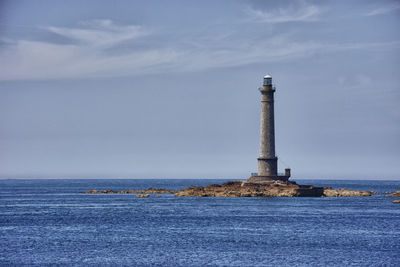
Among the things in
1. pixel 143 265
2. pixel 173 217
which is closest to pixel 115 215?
pixel 173 217

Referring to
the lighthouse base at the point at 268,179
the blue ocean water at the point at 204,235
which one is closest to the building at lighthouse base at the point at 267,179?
the lighthouse base at the point at 268,179

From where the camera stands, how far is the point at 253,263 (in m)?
38.3

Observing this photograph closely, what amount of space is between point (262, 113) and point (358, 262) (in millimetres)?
50739

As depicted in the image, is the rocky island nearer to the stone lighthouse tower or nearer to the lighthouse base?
the lighthouse base

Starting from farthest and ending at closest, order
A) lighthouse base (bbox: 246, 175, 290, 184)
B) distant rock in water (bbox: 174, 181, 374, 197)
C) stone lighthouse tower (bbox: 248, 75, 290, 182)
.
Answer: lighthouse base (bbox: 246, 175, 290, 184), distant rock in water (bbox: 174, 181, 374, 197), stone lighthouse tower (bbox: 248, 75, 290, 182)

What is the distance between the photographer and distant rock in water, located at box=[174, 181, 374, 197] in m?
89.8

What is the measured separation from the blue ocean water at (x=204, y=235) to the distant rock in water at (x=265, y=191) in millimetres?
7028

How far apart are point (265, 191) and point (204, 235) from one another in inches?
1528

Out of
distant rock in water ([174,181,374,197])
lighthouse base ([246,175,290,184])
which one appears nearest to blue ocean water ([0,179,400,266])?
distant rock in water ([174,181,374,197])

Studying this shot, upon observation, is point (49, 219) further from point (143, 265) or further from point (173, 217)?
point (143, 265)

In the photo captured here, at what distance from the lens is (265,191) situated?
89750 millimetres

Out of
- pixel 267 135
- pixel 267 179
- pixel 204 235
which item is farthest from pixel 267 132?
pixel 204 235

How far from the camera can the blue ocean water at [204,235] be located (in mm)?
39906

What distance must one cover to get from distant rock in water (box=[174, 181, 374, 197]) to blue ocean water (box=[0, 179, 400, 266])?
7028 mm
